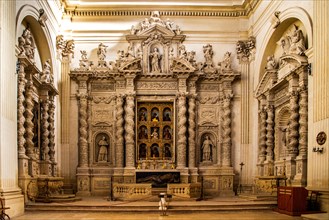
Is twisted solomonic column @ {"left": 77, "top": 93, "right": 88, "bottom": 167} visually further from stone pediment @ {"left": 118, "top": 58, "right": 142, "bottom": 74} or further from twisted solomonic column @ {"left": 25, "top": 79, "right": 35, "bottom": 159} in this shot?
twisted solomonic column @ {"left": 25, "top": 79, "right": 35, "bottom": 159}

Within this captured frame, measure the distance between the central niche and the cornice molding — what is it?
401 centimetres

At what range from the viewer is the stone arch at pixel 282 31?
12859mm

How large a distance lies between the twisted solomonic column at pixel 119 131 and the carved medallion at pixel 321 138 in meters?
9.34

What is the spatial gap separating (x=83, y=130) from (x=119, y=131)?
1.54 m

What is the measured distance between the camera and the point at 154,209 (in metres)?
13.6

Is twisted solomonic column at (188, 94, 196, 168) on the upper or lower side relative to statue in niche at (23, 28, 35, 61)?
lower

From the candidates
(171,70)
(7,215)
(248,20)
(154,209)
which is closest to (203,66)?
(171,70)

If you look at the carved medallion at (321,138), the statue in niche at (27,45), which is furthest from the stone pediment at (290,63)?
the statue in niche at (27,45)

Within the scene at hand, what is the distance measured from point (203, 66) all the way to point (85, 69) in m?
5.07

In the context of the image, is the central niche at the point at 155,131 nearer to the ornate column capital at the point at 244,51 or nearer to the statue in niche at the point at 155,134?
the statue in niche at the point at 155,134

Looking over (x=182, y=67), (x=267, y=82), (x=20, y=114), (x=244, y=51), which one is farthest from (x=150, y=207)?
(x=244, y=51)

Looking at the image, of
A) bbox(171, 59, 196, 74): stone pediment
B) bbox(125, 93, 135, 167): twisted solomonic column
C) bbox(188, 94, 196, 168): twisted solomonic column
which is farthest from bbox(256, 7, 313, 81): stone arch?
bbox(125, 93, 135, 167): twisted solomonic column

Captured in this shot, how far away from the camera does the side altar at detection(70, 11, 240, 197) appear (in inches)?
742

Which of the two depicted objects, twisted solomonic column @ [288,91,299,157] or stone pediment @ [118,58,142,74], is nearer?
twisted solomonic column @ [288,91,299,157]
